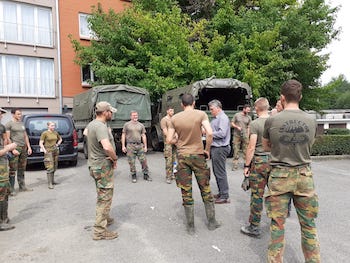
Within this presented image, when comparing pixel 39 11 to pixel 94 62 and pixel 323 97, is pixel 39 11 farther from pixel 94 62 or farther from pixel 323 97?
pixel 323 97

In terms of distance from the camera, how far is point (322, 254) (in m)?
3.49

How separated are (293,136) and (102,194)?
261 centimetres

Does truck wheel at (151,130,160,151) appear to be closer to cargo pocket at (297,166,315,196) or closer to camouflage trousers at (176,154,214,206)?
camouflage trousers at (176,154,214,206)

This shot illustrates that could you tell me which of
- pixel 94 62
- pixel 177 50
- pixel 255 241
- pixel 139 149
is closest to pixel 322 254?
pixel 255 241

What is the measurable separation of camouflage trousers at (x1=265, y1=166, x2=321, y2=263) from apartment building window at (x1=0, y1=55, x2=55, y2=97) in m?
17.4

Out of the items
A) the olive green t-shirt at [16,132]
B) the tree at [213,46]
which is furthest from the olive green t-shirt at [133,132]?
the tree at [213,46]

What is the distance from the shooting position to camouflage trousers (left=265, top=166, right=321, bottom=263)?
2836 mm

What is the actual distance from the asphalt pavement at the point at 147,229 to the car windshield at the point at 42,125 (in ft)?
8.64

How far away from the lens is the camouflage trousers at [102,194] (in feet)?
13.1

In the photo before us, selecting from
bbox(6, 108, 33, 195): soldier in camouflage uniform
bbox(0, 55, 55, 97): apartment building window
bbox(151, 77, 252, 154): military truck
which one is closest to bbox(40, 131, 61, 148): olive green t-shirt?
bbox(6, 108, 33, 195): soldier in camouflage uniform

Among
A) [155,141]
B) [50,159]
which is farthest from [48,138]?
[155,141]

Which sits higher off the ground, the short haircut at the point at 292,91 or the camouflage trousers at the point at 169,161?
the short haircut at the point at 292,91

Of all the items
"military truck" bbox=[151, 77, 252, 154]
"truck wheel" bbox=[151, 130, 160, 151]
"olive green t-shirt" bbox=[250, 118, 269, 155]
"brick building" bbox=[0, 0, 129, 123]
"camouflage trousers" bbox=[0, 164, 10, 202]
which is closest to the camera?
"olive green t-shirt" bbox=[250, 118, 269, 155]

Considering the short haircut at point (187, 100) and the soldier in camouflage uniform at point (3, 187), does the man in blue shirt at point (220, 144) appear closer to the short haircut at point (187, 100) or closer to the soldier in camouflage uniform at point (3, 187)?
the short haircut at point (187, 100)
